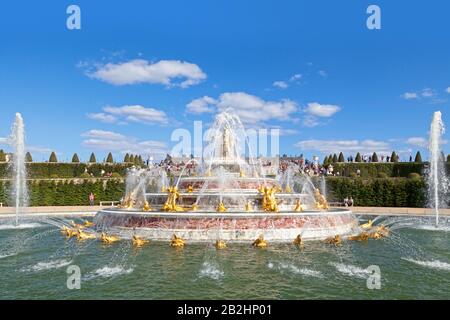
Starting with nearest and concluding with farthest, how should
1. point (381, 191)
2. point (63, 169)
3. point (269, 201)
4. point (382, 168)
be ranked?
point (269, 201), point (381, 191), point (382, 168), point (63, 169)

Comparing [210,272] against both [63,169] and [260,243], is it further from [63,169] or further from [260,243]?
[63,169]

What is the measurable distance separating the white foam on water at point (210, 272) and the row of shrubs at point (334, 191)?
108 ft

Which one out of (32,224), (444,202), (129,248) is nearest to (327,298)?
(129,248)

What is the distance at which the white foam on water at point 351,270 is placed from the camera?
14812 millimetres

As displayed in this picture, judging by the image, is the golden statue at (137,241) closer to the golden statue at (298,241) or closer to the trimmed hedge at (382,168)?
the golden statue at (298,241)

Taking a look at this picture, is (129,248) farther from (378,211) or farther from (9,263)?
(378,211)

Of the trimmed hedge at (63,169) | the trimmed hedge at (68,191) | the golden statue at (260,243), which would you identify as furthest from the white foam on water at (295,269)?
the trimmed hedge at (63,169)

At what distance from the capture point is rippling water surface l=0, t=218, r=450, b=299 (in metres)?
12.6

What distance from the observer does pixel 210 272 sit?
48.5ft

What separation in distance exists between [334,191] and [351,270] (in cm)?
3197

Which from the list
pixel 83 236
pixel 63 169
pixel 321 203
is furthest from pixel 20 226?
pixel 63 169

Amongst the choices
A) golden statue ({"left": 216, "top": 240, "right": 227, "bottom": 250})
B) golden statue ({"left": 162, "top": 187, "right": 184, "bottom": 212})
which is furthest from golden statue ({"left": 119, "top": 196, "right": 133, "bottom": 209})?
golden statue ({"left": 216, "top": 240, "right": 227, "bottom": 250})

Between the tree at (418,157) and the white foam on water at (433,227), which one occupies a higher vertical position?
the tree at (418,157)
